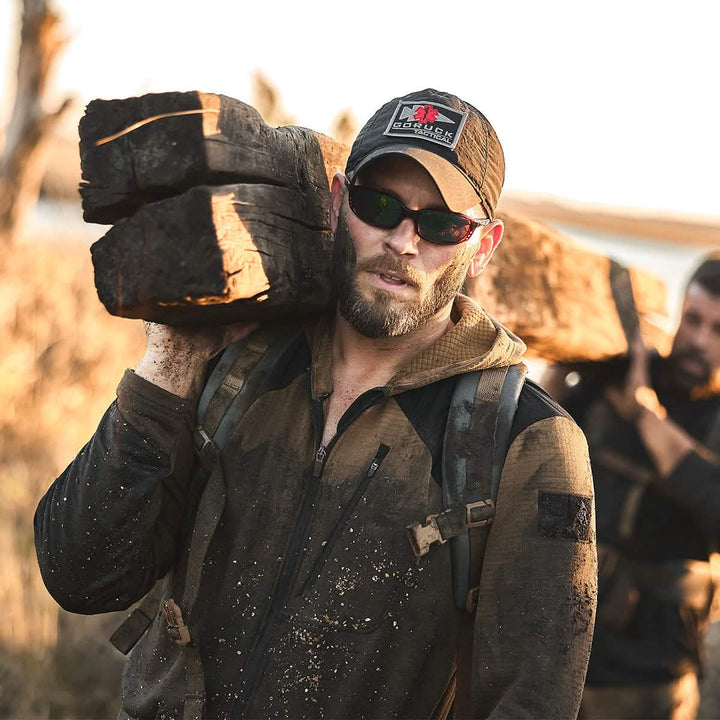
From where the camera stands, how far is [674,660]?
14.9ft

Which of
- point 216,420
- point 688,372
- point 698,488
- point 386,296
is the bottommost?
point 698,488

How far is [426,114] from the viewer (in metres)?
2.31

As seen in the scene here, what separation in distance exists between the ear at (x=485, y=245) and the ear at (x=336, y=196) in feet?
1.32

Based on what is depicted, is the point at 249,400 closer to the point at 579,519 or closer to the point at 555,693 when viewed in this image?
the point at 579,519

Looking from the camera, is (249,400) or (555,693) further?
(249,400)

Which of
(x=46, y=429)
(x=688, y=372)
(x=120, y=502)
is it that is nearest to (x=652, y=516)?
(x=688, y=372)

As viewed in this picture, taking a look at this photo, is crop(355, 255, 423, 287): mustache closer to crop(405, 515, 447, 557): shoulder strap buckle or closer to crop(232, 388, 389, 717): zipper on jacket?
crop(232, 388, 389, 717): zipper on jacket

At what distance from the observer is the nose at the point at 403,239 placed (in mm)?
2227

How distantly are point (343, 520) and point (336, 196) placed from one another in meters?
0.90

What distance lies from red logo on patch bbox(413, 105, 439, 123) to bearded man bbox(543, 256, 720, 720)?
2.34 metres

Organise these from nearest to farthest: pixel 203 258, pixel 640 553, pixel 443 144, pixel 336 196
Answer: pixel 203 258 < pixel 443 144 < pixel 336 196 < pixel 640 553

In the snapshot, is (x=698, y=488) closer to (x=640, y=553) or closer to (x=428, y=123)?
(x=640, y=553)

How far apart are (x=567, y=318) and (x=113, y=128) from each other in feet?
6.55

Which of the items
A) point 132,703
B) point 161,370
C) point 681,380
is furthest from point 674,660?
point 161,370
